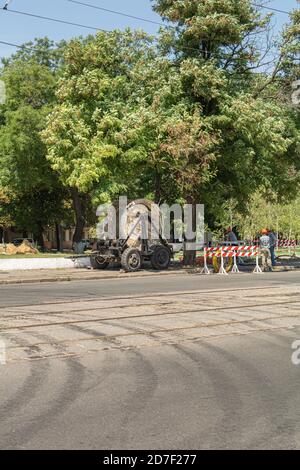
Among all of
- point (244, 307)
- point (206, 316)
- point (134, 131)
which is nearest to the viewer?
point (206, 316)

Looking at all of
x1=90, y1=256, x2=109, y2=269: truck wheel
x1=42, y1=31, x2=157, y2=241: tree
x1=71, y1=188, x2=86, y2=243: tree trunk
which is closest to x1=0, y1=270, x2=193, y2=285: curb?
x1=90, y1=256, x2=109, y2=269: truck wheel

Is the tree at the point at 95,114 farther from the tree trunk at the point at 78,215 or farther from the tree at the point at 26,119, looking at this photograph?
the tree trunk at the point at 78,215

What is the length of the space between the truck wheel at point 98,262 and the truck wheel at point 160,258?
1966mm

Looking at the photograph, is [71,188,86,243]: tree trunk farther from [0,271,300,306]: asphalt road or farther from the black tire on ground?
[0,271,300,306]: asphalt road

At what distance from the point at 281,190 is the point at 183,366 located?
894 inches

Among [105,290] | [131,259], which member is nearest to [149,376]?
[105,290]

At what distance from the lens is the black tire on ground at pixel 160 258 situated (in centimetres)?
2423

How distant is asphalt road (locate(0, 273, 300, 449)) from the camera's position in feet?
15.0

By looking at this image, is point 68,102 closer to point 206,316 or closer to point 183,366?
point 206,316

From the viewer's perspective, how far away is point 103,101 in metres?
24.5

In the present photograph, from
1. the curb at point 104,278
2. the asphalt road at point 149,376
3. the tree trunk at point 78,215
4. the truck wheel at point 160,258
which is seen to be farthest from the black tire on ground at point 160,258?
the tree trunk at point 78,215

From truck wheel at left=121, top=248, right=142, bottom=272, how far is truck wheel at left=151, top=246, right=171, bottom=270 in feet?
3.30
